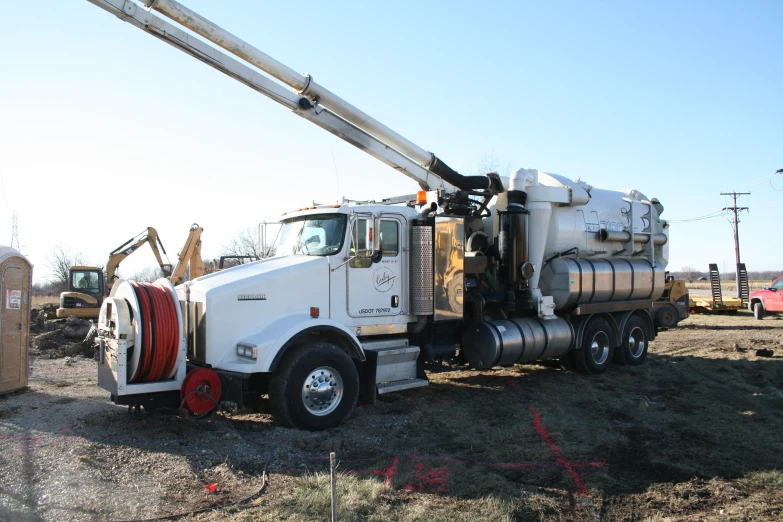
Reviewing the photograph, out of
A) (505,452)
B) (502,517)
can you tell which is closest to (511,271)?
(505,452)

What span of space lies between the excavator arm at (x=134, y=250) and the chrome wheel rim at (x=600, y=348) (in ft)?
44.1

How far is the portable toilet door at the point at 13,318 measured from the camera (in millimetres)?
9195

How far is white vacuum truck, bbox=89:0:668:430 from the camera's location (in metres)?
6.89

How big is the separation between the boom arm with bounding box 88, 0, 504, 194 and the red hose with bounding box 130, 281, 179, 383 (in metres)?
3.35

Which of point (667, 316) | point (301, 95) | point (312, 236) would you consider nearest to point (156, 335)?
point (312, 236)

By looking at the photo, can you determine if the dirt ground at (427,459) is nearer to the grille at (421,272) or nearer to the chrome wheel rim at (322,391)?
the chrome wheel rim at (322,391)

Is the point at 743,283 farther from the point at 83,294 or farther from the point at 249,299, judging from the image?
the point at 249,299

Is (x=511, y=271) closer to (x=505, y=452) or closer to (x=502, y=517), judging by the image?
(x=505, y=452)

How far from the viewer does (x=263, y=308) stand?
738 centimetres

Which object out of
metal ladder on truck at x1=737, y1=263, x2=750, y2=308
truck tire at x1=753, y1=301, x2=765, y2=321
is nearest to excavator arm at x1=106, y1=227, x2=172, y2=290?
truck tire at x1=753, y1=301, x2=765, y2=321

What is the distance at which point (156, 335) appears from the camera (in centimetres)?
665

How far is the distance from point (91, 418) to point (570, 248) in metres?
8.71

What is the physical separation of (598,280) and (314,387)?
6.69m

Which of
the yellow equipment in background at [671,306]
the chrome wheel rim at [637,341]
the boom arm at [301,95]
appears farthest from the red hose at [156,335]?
the yellow equipment in background at [671,306]
